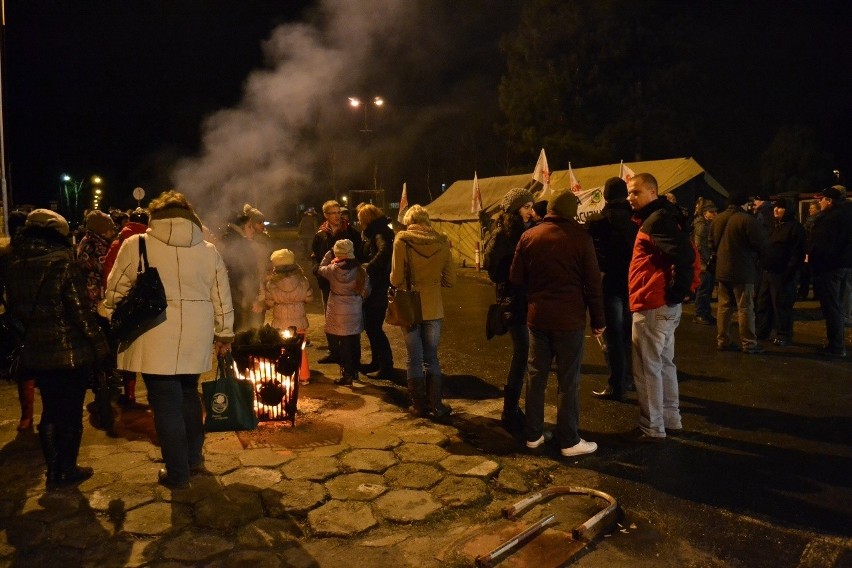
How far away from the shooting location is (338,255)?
6.80 meters

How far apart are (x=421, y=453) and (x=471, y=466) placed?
0.44m

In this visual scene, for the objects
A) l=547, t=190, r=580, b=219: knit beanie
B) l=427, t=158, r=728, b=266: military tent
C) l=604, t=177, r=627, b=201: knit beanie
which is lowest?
l=547, t=190, r=580, b=219: knit beanie

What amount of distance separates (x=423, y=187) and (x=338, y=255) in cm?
3299

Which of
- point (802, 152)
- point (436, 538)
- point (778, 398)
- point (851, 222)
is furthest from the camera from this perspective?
point (802, 152)

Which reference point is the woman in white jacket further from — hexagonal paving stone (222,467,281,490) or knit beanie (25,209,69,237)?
knit beanie (25,209,69,237)

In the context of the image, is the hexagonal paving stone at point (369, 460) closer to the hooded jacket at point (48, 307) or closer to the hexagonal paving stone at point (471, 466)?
the hexagonal paving stone at point (471, 466)

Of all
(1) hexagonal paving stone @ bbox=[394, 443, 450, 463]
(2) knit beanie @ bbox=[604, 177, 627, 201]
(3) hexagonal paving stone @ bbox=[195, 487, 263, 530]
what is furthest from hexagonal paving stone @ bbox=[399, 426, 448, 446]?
(2) knit beanie @ bbox=[604, 177, 627, 201]

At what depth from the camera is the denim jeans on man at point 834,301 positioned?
26.7 ft

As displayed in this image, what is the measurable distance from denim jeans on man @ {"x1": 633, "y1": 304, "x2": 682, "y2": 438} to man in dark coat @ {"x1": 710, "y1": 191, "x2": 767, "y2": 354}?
3548 millimetres

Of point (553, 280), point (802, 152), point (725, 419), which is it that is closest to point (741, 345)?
point (725, 419)

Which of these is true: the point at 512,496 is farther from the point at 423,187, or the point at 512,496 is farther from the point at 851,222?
the point at 423,187

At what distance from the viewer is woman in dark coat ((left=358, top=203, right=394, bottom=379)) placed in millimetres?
7113

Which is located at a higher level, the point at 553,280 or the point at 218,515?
the point at 553,280

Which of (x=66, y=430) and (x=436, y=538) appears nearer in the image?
(x=436, y=538)
